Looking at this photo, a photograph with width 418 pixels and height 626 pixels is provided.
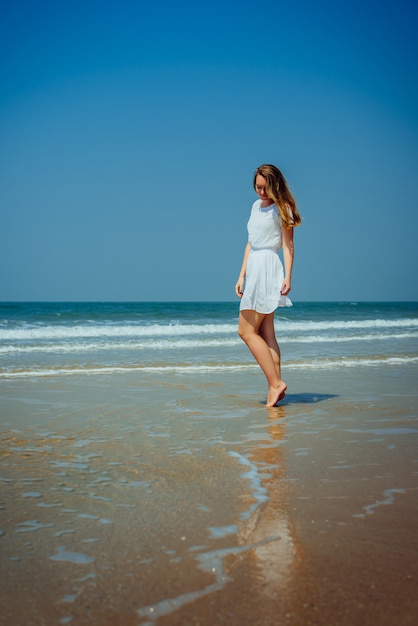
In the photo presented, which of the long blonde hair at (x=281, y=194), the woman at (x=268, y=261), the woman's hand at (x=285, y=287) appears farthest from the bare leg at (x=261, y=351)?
the long blonde hair at (x=281, y=194)

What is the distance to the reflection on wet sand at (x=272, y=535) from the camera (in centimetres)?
169

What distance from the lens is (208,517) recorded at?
2236mm

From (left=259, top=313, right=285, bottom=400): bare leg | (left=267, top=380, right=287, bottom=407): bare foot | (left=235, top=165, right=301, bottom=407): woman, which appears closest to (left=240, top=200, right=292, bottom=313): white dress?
(left=235, top=165, right=301, bottom=407): woman

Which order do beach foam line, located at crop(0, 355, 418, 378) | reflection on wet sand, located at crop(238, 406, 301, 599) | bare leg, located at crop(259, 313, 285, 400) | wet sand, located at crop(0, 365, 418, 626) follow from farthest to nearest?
beach foam line, located at crop(0, 355, 418, 378) → bare leg, located at crop(259, 313, 285, 400) → reflection on wet sand, located at crop(238, 406, 301, 599) → wet sand, located at crop(0, 365, 418, 626)

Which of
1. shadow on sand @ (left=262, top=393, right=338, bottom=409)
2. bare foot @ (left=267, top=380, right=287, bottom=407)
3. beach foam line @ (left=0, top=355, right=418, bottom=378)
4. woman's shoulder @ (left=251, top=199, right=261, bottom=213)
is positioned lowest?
beach foam line @ (left=0, top=355, right=418, bottom=378)

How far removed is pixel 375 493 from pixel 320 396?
10.4ft

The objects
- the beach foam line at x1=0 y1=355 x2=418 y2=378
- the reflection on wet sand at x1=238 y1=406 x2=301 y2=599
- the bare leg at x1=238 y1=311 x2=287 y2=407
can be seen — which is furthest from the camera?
the beach foam line at x1=0 y1=355 x2=418 y2=378

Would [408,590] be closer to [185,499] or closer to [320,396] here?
[185,499]

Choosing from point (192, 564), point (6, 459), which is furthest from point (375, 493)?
point (6, 459)

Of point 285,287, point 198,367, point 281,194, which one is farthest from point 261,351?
point 198,367

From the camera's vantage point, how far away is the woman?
16.3 ft

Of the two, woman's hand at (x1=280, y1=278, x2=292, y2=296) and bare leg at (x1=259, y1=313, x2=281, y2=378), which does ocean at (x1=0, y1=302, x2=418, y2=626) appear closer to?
bare leg at (x1=259, y1=313, x2=281, y2=378)

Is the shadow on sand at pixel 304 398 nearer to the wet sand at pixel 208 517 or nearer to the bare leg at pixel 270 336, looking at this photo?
the bare leg at pixel 270 336

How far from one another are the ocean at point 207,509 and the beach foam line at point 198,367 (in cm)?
193
